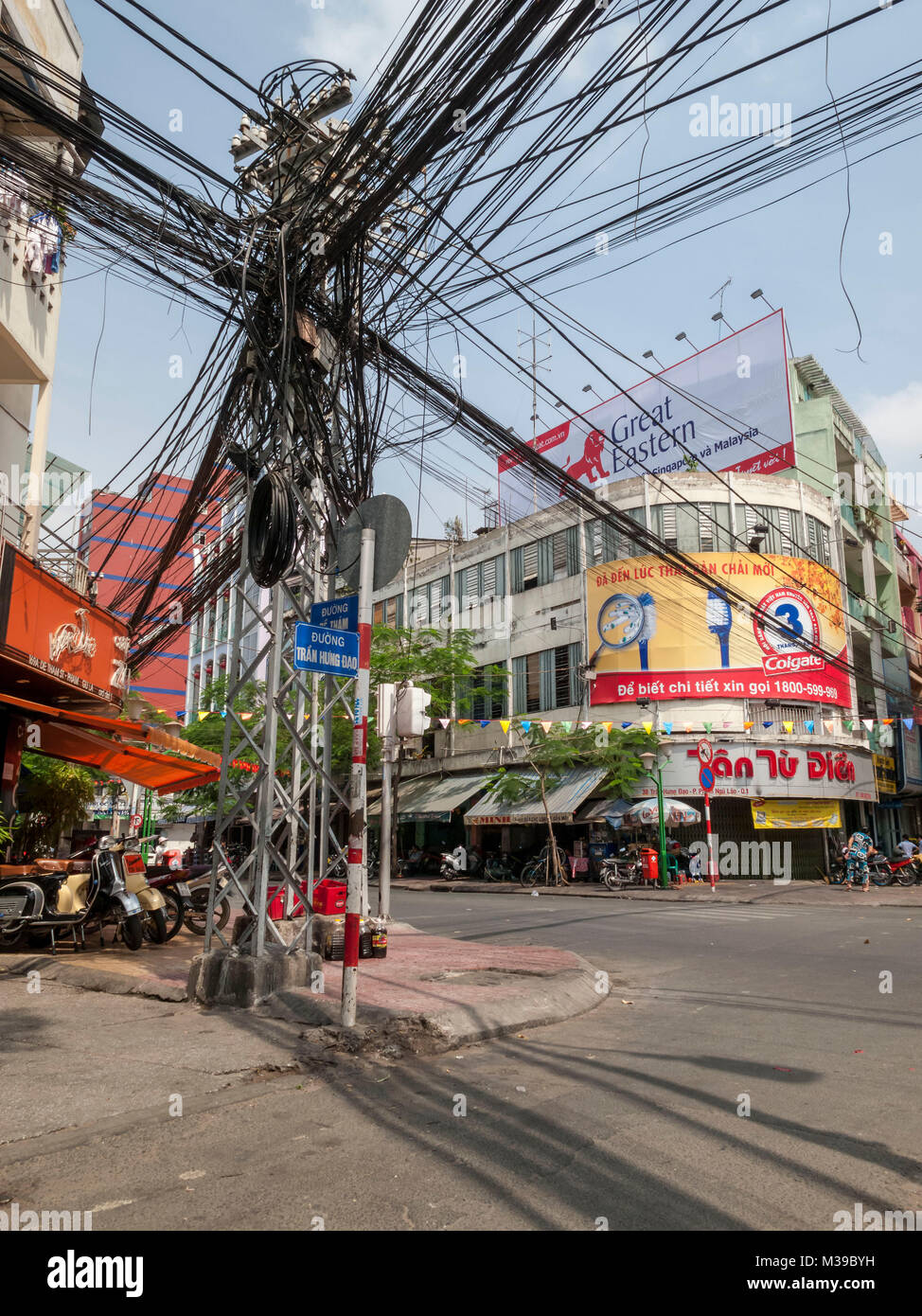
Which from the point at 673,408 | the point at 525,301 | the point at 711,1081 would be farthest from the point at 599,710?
the point at 711,1081

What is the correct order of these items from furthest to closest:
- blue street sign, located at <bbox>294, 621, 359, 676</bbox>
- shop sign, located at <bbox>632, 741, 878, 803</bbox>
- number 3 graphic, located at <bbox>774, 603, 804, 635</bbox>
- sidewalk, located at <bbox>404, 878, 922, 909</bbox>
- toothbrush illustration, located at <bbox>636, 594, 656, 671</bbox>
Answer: toothbrush illustration, located at <bbox>636, 594, 656, 671</bbox>, number 3 graphic, located at <bbox>774, 603, 804, 635</bbox>, shop sign, located at <bbox>632, 741, 878, 803</bbox>, sidewalk, located at <bbox>404, 878, 922, 909</bbox>, blue street sign, located at <bbox>294, 621, 359, 676</bbox>

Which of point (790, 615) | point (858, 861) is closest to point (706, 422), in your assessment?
point (790, 615)

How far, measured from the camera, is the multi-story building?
27.4m

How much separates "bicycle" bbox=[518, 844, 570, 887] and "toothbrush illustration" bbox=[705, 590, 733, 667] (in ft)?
25.6

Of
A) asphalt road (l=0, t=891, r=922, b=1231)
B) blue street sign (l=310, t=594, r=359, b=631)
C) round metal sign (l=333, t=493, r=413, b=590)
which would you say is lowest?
asphalt road (l=0, t=891, r=922, b=1231)

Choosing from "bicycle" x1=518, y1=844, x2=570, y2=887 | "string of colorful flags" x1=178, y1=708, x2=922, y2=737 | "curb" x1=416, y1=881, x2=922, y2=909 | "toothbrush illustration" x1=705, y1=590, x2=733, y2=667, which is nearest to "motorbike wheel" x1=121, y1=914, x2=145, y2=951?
"curb" x1=416, y1=881, x2=922, y2=909

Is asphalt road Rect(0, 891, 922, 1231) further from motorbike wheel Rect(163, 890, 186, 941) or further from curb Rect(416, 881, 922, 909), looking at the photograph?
curb Rect(416, 881, 922, 909)

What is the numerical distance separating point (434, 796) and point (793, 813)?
12819mm

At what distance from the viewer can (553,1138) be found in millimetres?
4145

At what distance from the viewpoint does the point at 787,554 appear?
28.8 meters

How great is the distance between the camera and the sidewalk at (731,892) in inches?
793

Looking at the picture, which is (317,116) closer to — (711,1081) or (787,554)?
(711,1081)

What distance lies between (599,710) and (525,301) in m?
21.6

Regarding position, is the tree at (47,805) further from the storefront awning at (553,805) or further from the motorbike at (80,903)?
the storefront awning at (553,805)
